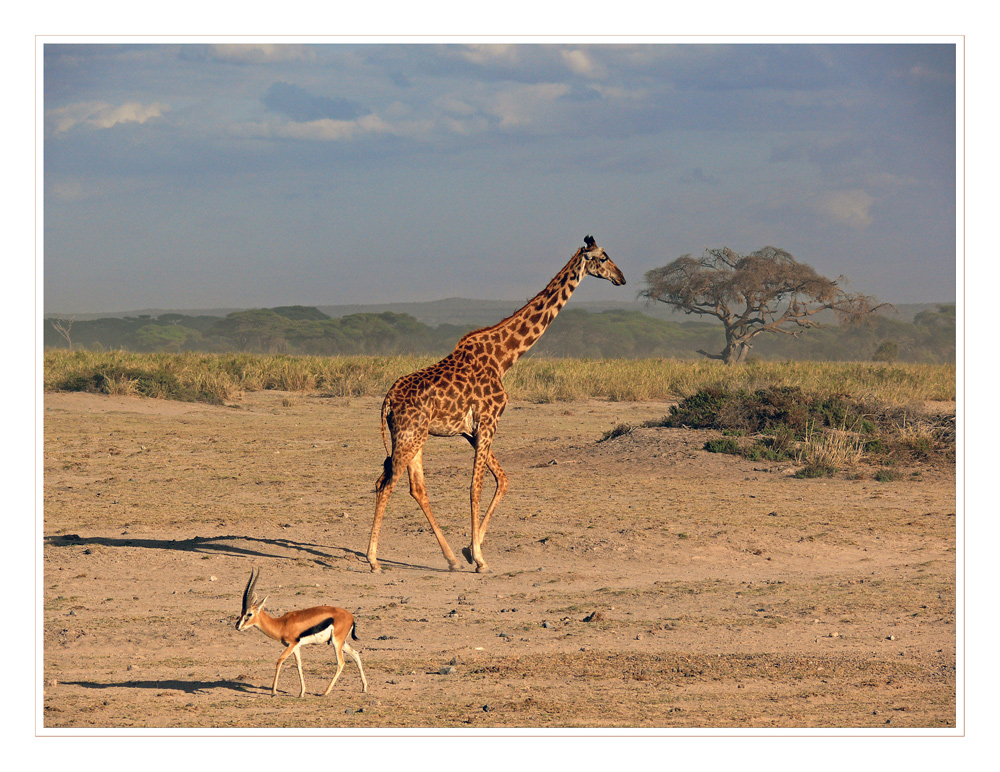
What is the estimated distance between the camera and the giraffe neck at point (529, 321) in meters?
10.4

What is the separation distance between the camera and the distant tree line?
88000 millimetres

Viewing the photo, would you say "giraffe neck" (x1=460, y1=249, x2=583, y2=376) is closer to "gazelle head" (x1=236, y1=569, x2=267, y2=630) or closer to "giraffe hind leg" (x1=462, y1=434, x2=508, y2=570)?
"giraffe hind leg" (x1=462, y1=434, x2=508, y2=570)

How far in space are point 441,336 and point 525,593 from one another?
94406 mm

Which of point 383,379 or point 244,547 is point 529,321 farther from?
point 383,379

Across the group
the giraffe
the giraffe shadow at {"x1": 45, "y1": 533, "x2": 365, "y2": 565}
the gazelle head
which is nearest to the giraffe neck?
the giraffe

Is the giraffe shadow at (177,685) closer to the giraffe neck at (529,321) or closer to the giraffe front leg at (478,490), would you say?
the giraffe front leg at (478,490)

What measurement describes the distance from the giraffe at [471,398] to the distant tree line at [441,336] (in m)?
67.4

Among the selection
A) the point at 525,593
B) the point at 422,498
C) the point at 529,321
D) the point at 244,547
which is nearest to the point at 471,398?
the point at 422,498

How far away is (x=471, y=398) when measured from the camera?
9.88m

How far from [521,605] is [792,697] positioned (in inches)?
111
